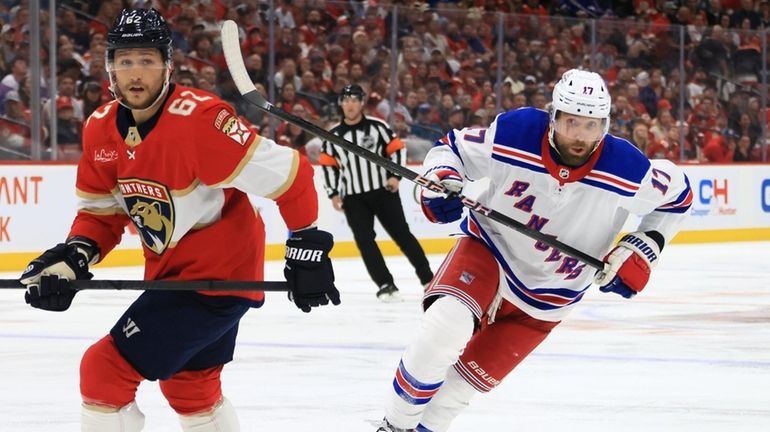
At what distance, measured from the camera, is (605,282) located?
375cm

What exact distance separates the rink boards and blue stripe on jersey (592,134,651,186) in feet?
11.2

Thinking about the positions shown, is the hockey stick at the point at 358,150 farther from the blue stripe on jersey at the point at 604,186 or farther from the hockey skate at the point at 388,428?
the hockey skate at the point at 388,428

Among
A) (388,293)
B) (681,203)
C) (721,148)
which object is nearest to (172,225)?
(681,203)

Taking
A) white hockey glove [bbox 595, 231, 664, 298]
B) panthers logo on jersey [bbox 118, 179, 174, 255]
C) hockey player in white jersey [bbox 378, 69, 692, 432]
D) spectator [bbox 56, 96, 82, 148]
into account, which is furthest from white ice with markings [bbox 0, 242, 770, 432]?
spectator [bbox 56, 96, 82, 148]

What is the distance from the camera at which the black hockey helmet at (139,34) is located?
9.99ft

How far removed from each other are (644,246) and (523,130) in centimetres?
46

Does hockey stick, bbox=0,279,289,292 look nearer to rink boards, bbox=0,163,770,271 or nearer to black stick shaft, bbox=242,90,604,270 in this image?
black stick shaft, bbox=242,90,604,270

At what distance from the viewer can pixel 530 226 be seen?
379 centimetres

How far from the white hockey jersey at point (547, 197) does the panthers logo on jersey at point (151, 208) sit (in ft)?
3.01

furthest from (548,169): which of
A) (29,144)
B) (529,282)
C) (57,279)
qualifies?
(29,144)

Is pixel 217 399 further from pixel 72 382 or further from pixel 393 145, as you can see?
pixel 393 145

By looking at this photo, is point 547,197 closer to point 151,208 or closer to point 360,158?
point 151,208

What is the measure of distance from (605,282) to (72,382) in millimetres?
2174

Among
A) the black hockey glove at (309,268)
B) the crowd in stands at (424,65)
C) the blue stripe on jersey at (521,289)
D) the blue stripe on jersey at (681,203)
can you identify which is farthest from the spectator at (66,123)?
the black hockey glove at (309,268)
